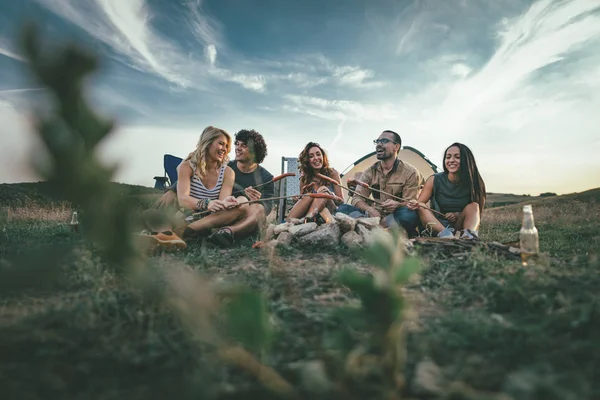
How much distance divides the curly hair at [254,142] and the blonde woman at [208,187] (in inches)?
50.5

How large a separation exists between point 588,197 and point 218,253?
45.0ft

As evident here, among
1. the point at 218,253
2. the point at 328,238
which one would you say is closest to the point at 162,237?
the point at 218,253

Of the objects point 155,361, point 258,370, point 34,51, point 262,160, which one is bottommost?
point 155,361

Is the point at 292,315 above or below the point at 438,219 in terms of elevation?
below

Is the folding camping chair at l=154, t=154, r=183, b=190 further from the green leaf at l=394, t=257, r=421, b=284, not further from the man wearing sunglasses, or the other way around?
the green leaf at l=394, t=257, r=421, b=284

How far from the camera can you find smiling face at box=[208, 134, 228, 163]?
4.30 m

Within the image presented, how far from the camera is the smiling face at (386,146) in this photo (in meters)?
5.25

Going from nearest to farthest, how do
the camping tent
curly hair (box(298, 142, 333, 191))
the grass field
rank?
the grass field
curly hair (box(298, 142, 333, 191))
the camping tent

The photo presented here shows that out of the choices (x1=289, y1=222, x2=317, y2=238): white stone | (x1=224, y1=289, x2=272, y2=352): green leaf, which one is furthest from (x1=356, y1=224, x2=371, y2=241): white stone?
(x1=224, y1=289, x2=272, y2=352): green leaf

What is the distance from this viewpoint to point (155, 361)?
1.14 m

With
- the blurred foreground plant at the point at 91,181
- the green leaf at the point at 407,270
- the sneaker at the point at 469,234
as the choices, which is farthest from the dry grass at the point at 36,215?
the green leaf at the point at 407,270

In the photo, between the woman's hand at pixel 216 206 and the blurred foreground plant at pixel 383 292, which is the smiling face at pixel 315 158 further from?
the blurred foreground plant at pixel 383 292

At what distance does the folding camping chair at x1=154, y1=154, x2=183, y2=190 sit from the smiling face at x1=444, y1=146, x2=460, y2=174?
525cm

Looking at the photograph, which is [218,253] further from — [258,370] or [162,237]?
[258,370]
